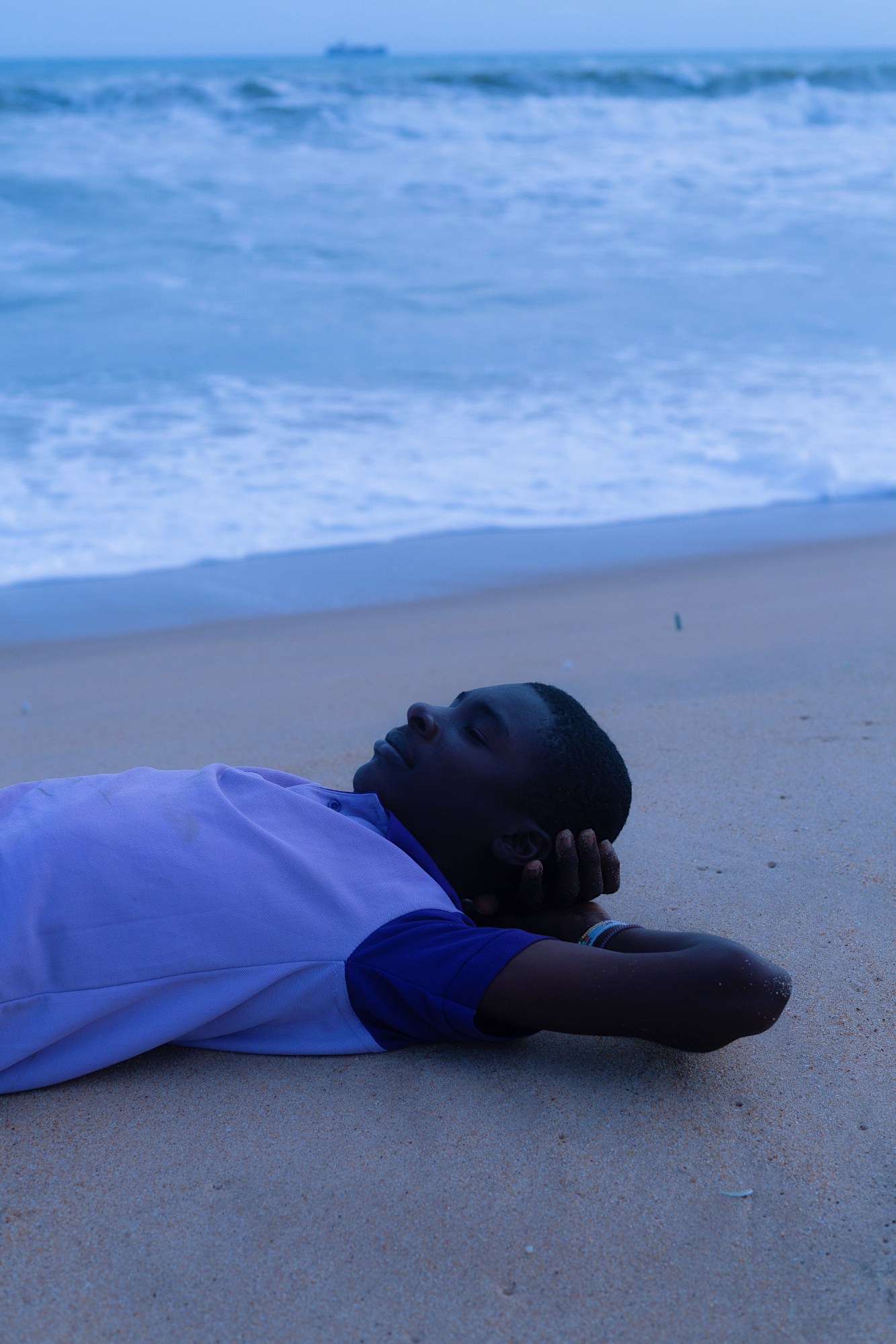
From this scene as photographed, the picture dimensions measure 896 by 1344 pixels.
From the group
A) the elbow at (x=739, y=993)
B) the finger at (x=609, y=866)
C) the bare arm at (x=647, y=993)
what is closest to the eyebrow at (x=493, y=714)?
the finger at (x=609, y=866)

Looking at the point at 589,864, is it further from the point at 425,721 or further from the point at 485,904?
the point at 425,721

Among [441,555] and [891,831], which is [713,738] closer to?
[891,831]

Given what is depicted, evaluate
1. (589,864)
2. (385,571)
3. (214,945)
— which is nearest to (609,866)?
(589,864)

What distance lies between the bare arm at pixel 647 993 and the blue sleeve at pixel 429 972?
2 cm

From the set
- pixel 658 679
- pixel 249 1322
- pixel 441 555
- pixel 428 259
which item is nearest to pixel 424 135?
pixel 428 259

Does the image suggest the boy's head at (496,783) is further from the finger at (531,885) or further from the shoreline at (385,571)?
the shoreline at (385,571)

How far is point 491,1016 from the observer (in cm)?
172

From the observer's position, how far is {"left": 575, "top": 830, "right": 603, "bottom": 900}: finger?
1.95m

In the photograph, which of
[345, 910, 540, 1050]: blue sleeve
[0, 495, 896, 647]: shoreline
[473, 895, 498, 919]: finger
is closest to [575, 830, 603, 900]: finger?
[473, 895, 498, 919]: finger

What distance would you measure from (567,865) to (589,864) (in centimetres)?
4

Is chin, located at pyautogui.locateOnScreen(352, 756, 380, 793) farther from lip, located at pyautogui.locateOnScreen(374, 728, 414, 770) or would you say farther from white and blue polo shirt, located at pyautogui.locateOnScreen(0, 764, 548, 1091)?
white and blue polo shirt, located at pyautogui.locateOnScreen(0, 764, 548, 1091)

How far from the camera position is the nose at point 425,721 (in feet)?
6.51

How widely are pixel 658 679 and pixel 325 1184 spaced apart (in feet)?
7.48

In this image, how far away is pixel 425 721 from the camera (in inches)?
78.1
